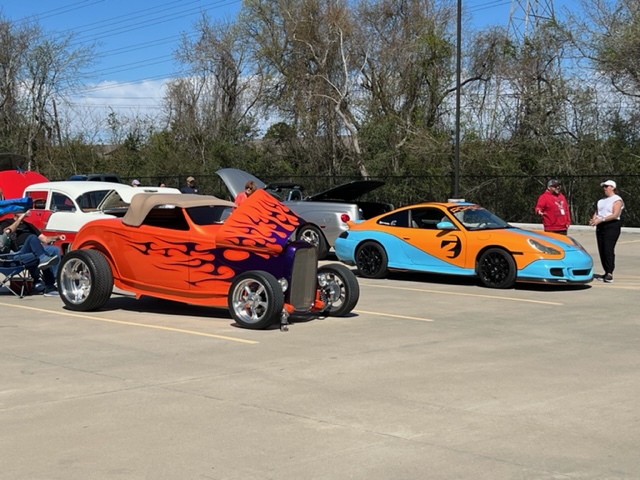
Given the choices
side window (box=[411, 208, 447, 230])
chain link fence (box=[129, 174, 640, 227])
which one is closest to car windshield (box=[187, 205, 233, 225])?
side window (box=[411, 208, 447, 230])

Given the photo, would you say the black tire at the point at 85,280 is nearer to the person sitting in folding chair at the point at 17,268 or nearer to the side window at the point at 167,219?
the side window at the point at 167,219

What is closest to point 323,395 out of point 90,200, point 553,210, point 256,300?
point 256,300

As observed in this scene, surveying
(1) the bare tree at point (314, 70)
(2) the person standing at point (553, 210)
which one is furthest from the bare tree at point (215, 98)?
(2) the person standing at point (553, 210)

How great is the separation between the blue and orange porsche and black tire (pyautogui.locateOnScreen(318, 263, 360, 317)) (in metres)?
4.17

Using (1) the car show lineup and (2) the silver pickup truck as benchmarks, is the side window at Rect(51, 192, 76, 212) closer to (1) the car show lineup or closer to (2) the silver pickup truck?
(1) the car show lineup

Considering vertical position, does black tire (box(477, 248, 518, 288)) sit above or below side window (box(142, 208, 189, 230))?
below

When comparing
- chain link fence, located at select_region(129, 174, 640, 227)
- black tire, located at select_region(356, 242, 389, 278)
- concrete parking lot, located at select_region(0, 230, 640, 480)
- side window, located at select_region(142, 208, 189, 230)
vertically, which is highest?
chain link fence, located at select_region(129, 174, 640, 227)

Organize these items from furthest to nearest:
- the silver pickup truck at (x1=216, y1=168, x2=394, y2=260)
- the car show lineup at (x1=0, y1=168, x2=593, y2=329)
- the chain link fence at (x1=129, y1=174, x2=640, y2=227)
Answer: the chain link fence at (x1=129, y1=174, x2=640, y2=227) < the silver pickup truck at (x1=216, y1=168, x2=394, y2=260) < the car show lineup at (x1=0, y1=168, x2=593, y2=329)

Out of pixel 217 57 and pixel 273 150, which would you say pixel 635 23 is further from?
pixel 217 57

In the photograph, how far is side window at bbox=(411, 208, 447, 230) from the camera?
15.9m

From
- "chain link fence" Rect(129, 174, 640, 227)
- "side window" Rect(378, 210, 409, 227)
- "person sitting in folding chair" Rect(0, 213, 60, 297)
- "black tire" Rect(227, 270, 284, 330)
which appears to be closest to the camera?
"black tire" Rect(227, 270, 284, 330)

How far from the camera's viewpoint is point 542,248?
14.5 meters

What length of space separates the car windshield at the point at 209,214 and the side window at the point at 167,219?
14 cm

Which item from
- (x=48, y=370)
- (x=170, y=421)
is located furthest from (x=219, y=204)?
(x=170, y=421)
